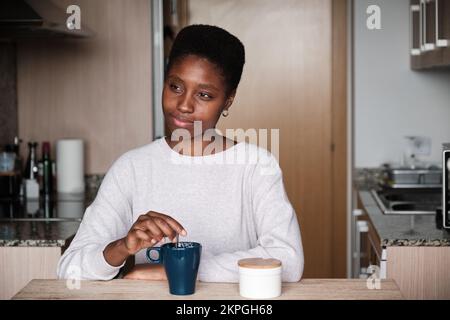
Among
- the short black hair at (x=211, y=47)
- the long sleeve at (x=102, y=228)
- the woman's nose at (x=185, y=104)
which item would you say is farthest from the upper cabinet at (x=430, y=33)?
the long sleeve at (x=102, y=228)

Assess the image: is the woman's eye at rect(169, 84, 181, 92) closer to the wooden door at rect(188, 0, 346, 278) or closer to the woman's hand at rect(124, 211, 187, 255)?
the woman's hand at rect(124, 211, 187, 255)

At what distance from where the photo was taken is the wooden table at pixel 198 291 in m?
1.03

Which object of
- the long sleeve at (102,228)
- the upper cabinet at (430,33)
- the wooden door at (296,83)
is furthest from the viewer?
the wooden door at (296,83)

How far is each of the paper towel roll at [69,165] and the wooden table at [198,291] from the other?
1.53m

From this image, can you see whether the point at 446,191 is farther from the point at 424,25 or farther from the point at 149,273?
the point at 149,273

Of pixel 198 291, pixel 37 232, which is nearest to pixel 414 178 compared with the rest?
pixel 37 232

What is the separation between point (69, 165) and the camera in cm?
263

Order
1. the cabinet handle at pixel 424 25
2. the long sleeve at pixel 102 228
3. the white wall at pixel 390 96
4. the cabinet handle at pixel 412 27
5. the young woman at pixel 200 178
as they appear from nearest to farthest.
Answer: the long sleeve at pixel 102 228 → the young woman at pixel 200 178 → the cabinet handle at pixel 424 25 → the cabinet handle at pixel 412 27 → the white wall at pixel 390 96

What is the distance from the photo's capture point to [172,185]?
136 centimetres

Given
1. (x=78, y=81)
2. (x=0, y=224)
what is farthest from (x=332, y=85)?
(x=0, y=224)

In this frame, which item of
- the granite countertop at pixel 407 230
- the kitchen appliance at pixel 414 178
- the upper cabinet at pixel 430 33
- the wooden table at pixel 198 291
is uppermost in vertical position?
the upper cabinet at pixel 430 33

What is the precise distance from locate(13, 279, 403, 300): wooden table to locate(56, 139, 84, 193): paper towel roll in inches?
60.3

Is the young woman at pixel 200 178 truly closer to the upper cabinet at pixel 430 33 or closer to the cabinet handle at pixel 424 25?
the upper cabinet at pixel 430 33

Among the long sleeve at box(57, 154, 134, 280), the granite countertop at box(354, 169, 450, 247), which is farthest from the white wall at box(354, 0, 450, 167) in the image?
the long sleeve at box(57, 154, 134, 280)
